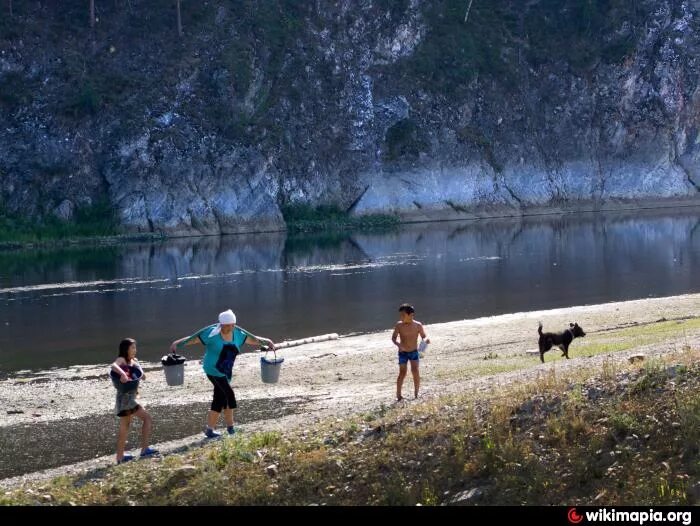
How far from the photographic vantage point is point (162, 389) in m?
23.3

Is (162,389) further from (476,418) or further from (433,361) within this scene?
(476,418)

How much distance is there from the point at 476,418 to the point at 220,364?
160 inches

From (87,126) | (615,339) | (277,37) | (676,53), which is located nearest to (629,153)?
(676,53)

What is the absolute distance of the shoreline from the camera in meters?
82.1

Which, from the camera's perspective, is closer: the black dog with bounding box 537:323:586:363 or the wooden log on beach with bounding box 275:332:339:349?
the black dog with bounding box 537:323:586:363

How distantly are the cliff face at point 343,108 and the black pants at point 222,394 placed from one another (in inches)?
2867

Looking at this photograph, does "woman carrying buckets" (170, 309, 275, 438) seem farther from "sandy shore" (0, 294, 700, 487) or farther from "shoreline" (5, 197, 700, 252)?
"shoreline" (5, 197, 700, 252)

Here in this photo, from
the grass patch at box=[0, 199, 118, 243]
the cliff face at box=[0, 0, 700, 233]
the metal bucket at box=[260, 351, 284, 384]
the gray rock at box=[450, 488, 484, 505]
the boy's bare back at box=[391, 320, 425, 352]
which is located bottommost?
the gray rock at box=[450, 488, 484, 505]

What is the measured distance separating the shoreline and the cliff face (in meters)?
0.53

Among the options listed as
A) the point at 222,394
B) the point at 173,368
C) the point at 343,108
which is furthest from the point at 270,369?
the point at 343,108

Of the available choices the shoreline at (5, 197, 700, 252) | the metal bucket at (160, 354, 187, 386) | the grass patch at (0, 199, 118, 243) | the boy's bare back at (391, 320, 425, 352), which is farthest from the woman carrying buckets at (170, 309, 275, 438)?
the grass patch at (0, 199, 118, 243)

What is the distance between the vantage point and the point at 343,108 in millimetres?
101875

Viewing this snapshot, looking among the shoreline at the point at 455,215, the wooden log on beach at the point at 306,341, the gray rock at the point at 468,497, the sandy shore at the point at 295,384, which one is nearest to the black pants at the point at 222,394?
the sandy shore at the point at 295,384

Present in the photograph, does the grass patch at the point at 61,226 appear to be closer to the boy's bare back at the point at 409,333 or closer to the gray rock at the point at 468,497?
the boy's bare back at the point at 409,333
